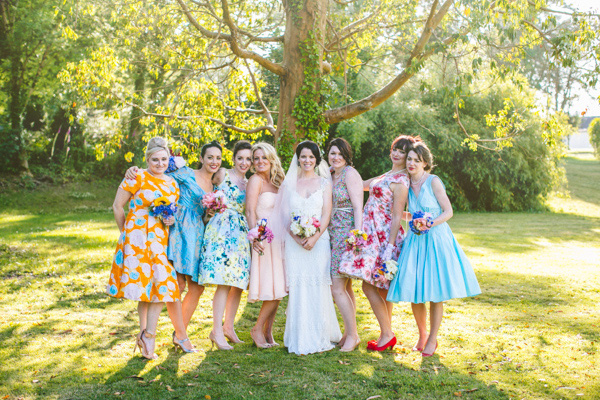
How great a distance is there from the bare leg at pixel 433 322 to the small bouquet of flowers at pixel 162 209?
260cm

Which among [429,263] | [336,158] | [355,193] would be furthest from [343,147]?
[429,263]

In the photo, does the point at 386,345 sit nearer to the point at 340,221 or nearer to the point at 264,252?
the point at 340,221

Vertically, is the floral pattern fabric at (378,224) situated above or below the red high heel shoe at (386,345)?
above

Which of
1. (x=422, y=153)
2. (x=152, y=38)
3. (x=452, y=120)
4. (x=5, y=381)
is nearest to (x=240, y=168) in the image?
(x=422, y=153)

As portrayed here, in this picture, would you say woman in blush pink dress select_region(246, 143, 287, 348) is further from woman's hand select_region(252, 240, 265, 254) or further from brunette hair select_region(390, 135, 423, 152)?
brunette hair select_region(390, 135, 423, 152)

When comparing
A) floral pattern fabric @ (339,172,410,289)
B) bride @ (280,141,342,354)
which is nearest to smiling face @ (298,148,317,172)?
bride @ (280,141,342,354)

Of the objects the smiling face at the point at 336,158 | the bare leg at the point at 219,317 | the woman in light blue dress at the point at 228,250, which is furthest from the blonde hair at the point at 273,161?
the bare leg at the point at 219,317

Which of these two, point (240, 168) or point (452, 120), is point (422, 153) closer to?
point (240, 168)

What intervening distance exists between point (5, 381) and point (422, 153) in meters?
4.11

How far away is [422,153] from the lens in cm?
503

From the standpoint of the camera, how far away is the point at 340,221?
17.1 ft

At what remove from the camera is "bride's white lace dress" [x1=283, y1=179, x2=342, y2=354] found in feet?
16.4

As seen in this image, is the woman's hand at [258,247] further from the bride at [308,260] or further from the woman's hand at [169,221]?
the woman's hand at [169,221]

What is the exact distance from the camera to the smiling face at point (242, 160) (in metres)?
5.41
